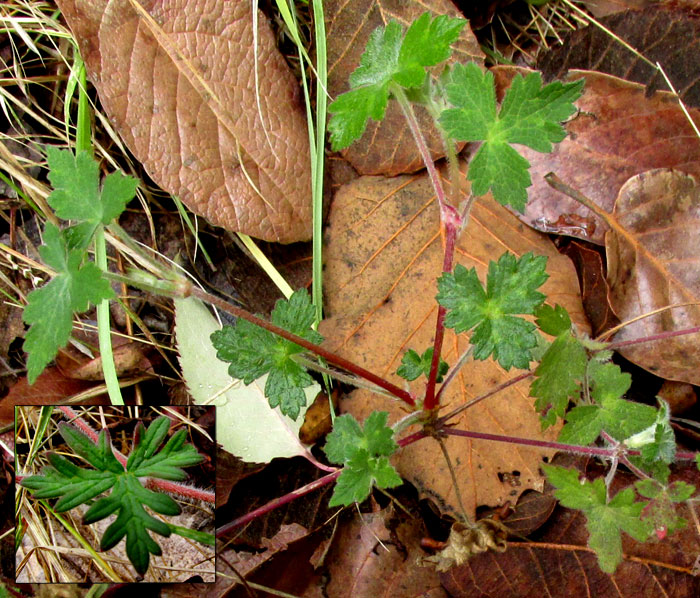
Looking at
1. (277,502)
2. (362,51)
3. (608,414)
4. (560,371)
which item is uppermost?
(362,51)

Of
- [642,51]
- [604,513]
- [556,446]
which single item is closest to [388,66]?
[642,51]

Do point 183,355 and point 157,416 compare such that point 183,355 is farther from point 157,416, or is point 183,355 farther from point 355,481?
point 355,481

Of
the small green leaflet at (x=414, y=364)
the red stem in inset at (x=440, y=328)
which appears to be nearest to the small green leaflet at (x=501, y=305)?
the red stem in inset at (x=440, y=328)

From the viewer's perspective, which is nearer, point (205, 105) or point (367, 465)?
point (367, 465)

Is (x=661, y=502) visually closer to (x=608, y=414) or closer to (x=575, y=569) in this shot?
(x=608, y=414)

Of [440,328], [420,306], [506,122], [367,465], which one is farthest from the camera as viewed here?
[420,306]

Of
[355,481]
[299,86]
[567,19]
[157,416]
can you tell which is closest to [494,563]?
[355,481]
